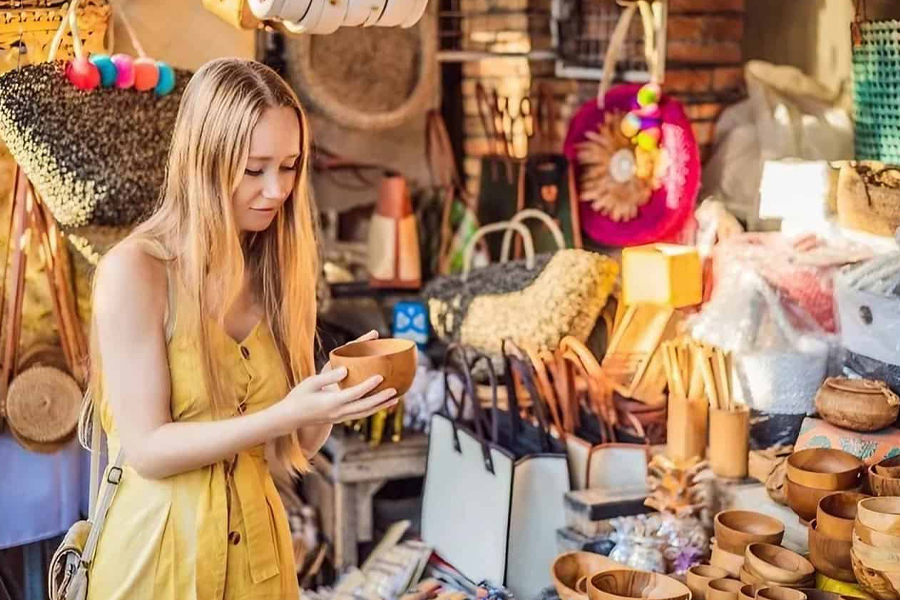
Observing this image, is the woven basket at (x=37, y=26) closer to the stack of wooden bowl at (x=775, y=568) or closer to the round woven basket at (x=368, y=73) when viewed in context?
the round woven basket at (x=368, y=73)

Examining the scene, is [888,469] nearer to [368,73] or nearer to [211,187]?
[211,187]

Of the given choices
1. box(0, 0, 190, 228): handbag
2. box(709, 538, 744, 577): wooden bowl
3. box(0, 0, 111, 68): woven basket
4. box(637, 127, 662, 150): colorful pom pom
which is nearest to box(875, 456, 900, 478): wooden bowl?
box(709, 538, 744, 577): wooden bowl

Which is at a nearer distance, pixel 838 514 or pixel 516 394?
pixel 838 514

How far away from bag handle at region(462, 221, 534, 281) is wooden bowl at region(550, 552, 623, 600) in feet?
4.34

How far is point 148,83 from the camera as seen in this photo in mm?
3348

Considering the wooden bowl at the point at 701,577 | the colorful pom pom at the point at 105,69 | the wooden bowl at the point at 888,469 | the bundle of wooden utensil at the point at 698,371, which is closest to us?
the wooden bowl at the point at 888,469

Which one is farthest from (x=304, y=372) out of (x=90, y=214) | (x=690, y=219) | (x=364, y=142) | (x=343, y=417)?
(x=364, y=142)

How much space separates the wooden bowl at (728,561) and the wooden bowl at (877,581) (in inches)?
14.7

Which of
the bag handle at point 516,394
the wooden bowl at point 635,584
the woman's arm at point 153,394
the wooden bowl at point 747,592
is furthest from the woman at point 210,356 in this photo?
the bag handle at point 516,394

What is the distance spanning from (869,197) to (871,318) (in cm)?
34

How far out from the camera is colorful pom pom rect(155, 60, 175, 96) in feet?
11.1

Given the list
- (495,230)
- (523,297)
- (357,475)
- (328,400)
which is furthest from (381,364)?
(495,230)

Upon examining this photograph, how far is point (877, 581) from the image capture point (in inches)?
95.3

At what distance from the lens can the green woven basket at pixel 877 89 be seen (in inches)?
130
